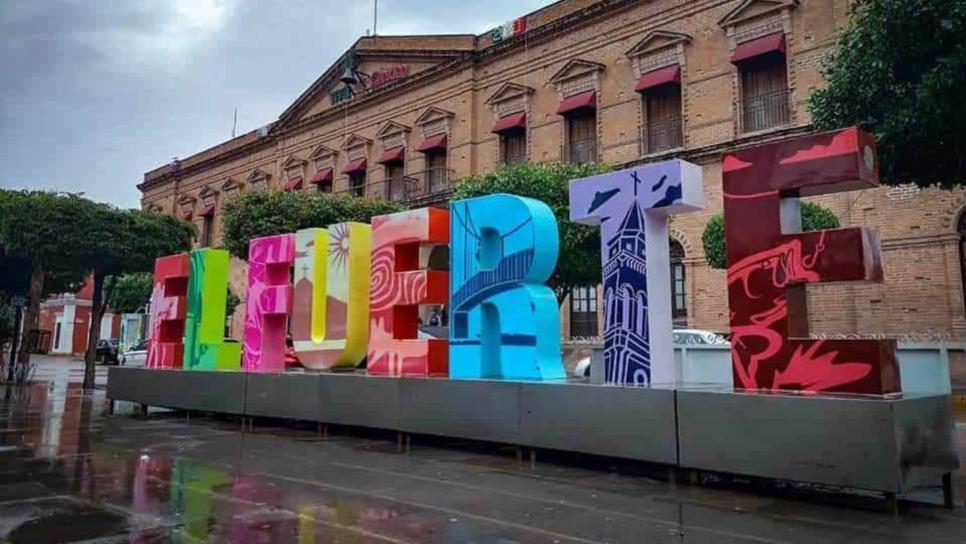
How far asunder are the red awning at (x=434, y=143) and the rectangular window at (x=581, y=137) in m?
5.15

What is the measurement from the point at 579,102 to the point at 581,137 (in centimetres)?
109

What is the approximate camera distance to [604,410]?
709 cm

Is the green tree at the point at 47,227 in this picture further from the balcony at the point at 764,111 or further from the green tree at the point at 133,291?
the green tree at the point at 133,291

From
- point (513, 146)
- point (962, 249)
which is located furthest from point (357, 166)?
point (962, 249)

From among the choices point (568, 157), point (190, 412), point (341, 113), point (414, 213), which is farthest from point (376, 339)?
point (341, 113)

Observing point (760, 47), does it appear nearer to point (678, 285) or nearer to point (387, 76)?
point (678, 285)

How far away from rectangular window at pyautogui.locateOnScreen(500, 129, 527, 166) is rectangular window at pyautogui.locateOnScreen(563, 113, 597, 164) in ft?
5.71

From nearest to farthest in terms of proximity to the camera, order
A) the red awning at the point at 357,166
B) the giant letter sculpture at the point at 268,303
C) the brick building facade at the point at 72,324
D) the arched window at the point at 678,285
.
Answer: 1. the giant letter sculpture at the point at 268,303
2. the arched window at the point at 678,285
3. the red awning at the point at 357,166
4. the brick building facade at the point at 72,324

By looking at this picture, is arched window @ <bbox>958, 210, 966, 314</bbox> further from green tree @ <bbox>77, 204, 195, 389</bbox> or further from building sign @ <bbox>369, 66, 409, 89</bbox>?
green tree @ <bbox>77, 204, 195, 389</bbox>

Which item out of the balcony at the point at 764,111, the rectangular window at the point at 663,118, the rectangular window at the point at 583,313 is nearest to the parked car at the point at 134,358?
the rectangular window at the point at 583,313

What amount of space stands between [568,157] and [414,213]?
42.4 ft

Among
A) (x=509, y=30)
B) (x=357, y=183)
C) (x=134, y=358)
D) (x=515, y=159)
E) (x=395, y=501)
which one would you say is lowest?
(x=395, y=501)

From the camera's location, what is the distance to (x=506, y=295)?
28.3 feet

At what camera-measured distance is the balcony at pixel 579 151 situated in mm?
21547
